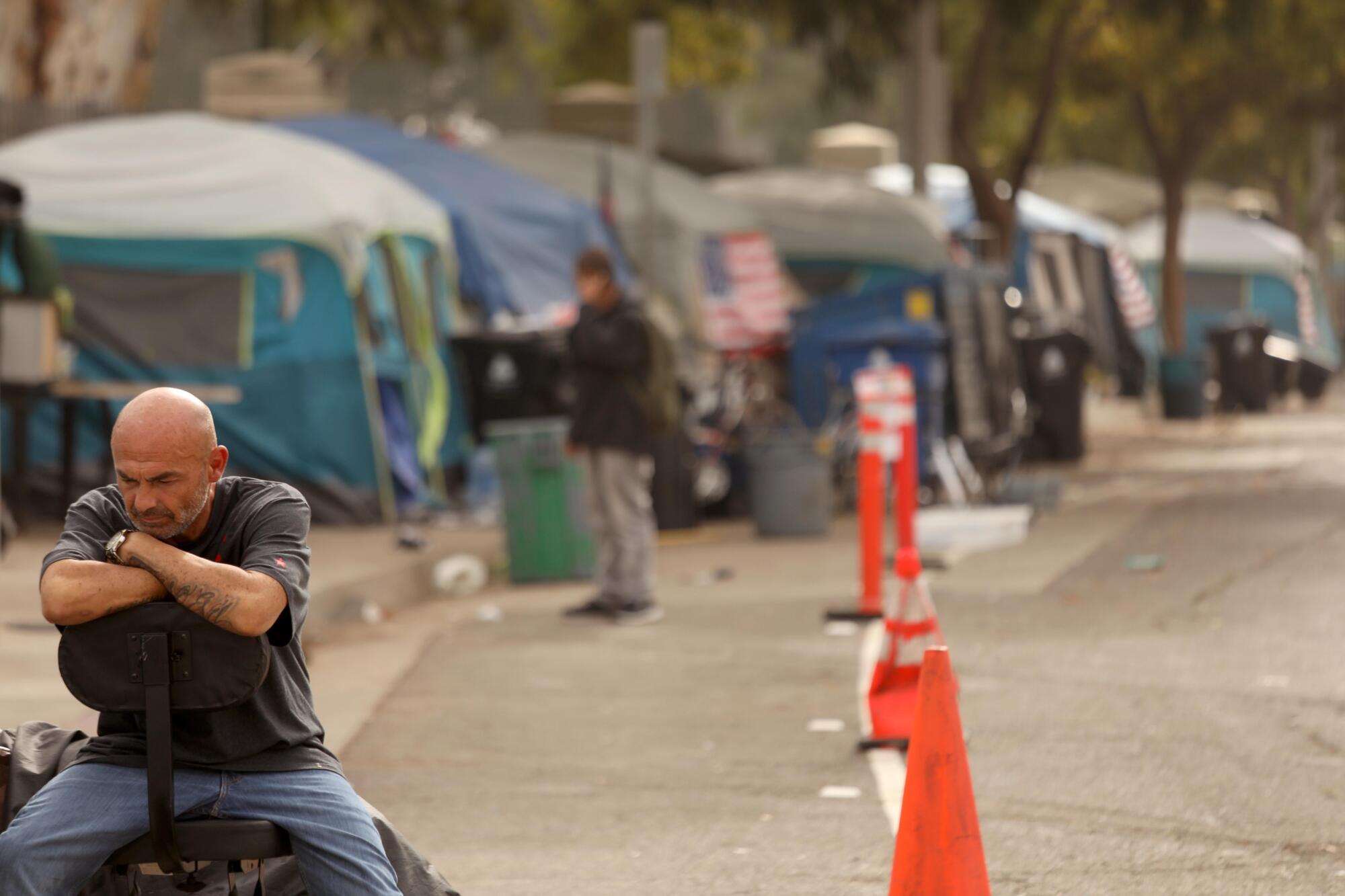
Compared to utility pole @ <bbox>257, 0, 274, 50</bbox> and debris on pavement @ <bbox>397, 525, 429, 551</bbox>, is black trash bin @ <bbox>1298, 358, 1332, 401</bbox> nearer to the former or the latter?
utility pole @ <bbox>257, 0, 274, 50</bbox>

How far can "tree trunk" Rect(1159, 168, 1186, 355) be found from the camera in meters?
38.5

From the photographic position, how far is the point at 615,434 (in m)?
12.3

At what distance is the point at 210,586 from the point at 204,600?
0.03m

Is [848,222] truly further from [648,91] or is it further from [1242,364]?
[648,91]

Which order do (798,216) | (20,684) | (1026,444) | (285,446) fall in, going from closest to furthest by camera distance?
1. (20,684)
2. (285,446)
3. (1026,444)
4. (798,216)

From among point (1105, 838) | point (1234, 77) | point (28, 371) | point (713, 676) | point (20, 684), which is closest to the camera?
point (1105, 838)

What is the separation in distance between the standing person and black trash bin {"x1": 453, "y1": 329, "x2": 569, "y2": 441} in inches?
221

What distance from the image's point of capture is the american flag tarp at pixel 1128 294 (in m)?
32.4

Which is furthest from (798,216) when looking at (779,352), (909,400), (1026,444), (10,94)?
(909,400)

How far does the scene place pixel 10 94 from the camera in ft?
62.6

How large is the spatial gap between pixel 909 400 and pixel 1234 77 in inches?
1113

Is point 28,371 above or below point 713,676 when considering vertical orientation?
above

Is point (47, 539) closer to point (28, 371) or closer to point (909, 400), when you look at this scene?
point (28, 371)

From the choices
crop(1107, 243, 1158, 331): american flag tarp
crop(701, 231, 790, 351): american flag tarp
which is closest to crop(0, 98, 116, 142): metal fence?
crop(701, 231, 790, 351): american flag tarp
